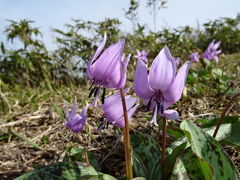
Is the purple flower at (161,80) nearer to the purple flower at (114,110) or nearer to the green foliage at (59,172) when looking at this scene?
the purple flower at (114,110)

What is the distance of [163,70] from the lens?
3.11 ft

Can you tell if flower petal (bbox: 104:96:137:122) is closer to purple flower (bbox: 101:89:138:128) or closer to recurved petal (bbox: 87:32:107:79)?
purple flower (bbox: 101:89:138:128)

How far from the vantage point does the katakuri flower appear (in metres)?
0.96

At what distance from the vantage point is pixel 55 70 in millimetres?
5148

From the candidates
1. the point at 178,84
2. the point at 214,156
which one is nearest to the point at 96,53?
the point at 178,84

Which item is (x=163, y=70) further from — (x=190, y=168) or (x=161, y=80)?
(x=190, y=168)

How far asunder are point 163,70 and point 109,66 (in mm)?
173

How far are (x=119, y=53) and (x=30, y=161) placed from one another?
3.80ft

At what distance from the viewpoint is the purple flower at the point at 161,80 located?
952 mm

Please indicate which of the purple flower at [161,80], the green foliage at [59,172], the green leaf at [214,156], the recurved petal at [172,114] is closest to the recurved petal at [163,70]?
the purple flower at [161,80]

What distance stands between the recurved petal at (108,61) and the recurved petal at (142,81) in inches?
2.9

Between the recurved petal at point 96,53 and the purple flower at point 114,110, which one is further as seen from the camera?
the purple flower at point 114,110

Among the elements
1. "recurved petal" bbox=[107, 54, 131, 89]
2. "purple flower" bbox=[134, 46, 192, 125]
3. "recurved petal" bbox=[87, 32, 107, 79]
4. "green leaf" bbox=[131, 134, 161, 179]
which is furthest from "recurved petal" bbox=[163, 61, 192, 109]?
"green leaf" bbox=[131, 134, 161, 179]

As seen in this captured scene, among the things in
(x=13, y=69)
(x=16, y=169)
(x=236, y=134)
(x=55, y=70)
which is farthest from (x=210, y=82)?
(x=13, y=69)
